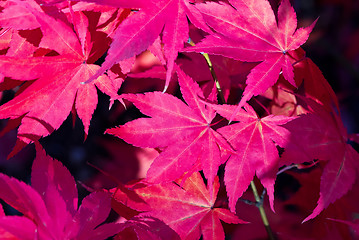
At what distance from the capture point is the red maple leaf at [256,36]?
56cm

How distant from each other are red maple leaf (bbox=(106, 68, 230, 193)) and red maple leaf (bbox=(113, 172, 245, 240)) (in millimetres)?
73

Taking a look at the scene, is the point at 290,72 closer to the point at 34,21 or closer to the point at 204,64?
the point at 204,64

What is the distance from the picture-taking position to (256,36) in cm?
61

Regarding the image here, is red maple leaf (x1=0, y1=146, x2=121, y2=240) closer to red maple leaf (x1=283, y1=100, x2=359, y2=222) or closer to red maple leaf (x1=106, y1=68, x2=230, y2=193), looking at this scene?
red maple leaf (x1=106, y1=68, x2=230, y2=193)

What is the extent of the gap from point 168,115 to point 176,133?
4 centimetres

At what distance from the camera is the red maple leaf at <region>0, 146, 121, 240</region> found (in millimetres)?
522

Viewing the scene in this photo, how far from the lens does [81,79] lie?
669mm

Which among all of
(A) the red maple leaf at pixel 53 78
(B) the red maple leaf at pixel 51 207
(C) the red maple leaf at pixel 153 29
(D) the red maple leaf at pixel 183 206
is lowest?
(D) the red maple leaf at pixel 183 206

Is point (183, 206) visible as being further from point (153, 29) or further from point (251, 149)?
point (153, 29)

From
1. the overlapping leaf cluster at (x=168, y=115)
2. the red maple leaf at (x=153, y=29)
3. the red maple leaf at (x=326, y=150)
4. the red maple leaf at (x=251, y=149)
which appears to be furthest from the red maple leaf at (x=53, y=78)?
the red maple leaf at (x=326, y=150)

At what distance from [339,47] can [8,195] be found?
1671 millimetres

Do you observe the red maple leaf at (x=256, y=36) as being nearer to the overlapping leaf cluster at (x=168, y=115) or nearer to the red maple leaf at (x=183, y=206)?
the overlapping leaf cluster at (x=168, y=115)

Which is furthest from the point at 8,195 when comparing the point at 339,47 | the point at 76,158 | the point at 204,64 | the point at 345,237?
the point at 339,47

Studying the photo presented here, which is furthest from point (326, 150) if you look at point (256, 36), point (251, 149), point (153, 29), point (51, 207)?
point (51, 207)
